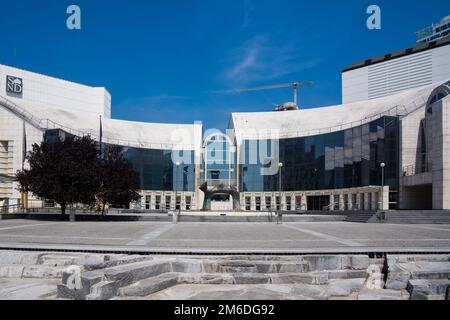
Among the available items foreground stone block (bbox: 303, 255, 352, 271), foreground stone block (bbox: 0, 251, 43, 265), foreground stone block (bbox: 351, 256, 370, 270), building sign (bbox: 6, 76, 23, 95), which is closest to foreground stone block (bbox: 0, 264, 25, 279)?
foreground stone block (bbox: 0, 251, 43, 265)

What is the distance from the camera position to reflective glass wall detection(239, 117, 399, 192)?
201 feet

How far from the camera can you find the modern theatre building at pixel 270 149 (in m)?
57.0

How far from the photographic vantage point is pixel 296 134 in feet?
276

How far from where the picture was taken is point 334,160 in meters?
74.4

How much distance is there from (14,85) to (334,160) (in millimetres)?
67519

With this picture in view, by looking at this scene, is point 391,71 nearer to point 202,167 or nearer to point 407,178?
point 202,167

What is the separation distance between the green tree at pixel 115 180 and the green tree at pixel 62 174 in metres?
1.30

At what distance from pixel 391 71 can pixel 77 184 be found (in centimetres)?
12403

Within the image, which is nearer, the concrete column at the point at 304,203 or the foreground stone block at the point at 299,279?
the foreground stone block at the point at 299,279

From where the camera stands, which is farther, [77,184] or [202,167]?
[202,167]

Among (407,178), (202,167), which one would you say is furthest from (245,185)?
(407,178)

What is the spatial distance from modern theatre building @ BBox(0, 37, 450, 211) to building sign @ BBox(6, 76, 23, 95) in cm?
22

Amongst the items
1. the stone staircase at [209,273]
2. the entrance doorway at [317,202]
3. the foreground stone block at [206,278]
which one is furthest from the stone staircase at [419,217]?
the entrance doorway at [317,202]

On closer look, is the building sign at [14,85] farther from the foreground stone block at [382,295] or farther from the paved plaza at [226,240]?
the foreground stone block at [382,295]
